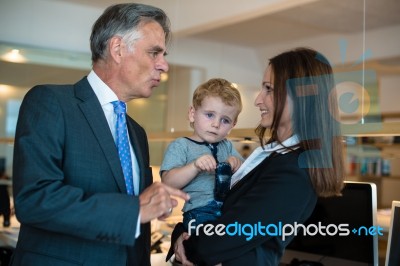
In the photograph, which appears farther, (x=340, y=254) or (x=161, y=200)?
(x=340, y=254)

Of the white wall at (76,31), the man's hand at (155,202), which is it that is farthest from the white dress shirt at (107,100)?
the white wall at (76,31)

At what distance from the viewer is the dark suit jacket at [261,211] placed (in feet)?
4.50

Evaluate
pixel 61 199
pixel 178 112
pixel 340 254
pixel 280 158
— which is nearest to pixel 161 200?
pixel 61 199

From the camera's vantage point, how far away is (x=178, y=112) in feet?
13.5

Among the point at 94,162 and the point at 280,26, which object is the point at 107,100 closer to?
the point at 94,162

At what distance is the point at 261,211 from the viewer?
1.37 meters

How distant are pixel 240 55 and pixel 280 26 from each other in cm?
37

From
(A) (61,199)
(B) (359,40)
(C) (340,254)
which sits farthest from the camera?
(B) (359,40)

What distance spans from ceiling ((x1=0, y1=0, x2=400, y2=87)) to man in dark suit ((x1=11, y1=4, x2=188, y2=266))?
42.7 inches

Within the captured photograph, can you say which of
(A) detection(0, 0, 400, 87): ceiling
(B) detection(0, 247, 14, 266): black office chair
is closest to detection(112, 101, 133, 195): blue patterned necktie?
(A) detection(0, 0, 400, 87): ceiling

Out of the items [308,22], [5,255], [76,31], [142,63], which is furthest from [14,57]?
[142,63]

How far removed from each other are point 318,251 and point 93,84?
1102mm

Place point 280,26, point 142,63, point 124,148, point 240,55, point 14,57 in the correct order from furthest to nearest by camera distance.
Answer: point 14,57, point 240,55, point 280,26, point 142,63, point 124,148

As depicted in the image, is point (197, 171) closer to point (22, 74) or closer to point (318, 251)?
point (318, 251)
